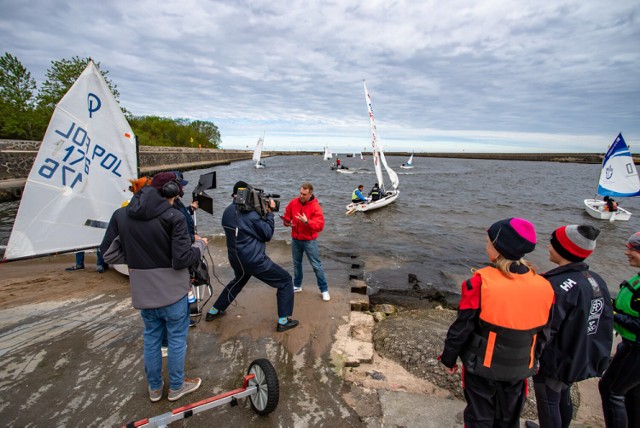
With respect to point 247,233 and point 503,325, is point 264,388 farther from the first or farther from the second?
point 503,325

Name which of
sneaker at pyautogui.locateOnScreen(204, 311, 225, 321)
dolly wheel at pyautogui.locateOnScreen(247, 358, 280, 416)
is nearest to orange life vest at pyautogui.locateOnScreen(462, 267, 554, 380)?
dolly wheel at pyautogui.locateOnScreen(247, 358, 280, 416)

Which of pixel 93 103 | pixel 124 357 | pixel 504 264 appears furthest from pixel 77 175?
pixel 504 264

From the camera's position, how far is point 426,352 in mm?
4023

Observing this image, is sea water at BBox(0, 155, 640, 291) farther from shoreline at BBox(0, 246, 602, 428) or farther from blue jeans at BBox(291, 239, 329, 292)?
shoreline at BBox(0, 246, 602, 428)

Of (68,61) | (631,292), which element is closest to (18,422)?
(631,292)

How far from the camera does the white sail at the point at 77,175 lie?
4465 millimetres

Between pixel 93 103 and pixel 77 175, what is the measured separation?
1.16 metres

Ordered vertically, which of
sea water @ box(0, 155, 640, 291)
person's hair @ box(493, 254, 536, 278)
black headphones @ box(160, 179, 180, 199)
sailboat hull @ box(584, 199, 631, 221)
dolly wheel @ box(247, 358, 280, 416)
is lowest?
sea water @ box(0, 155, 640, 291)

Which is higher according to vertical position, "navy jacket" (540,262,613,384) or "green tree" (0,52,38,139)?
"green tree" (0,52,38,139)

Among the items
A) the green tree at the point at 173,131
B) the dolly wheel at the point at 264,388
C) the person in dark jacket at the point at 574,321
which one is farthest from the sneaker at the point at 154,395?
the green tree at the point at 173,131

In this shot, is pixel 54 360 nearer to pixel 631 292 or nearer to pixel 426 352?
pixel 426 352

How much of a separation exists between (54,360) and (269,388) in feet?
9.13

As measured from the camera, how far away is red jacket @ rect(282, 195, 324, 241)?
5160 mm

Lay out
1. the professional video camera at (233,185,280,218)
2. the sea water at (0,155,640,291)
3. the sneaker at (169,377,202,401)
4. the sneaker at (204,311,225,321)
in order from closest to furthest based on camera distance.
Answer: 1. the sneaker at (169,377,202,401)
2. the professional video camera at (233,185,280,218)
3. the sneaker at (204,311,225,321)
4. the sea water at (0,155,640,291)
